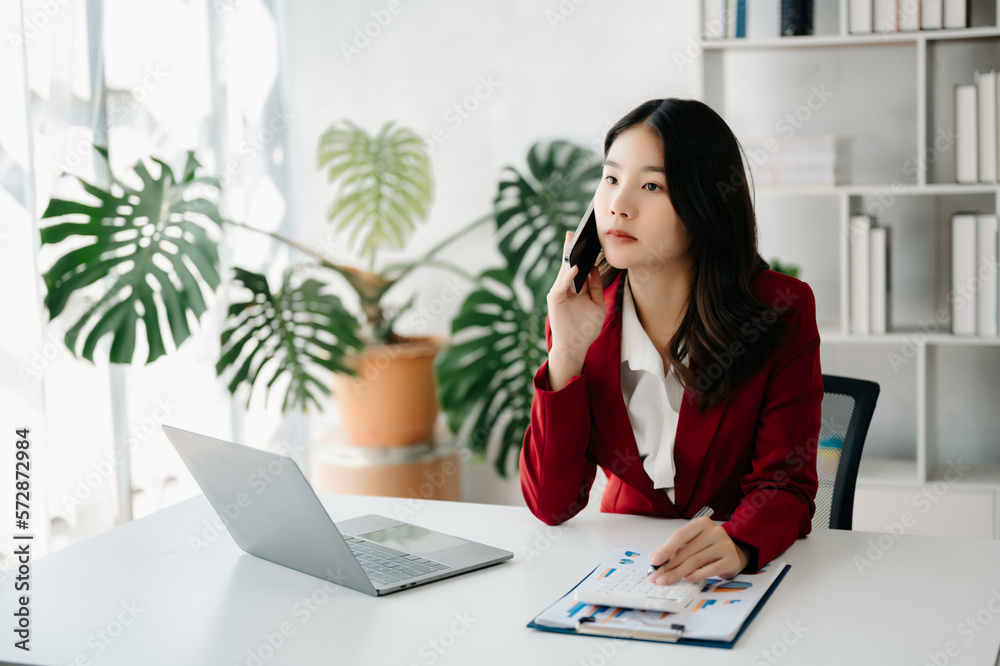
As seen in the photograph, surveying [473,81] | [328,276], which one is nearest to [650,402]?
[473,81]

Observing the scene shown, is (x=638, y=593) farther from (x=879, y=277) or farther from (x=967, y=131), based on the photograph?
(x=967, y=131)

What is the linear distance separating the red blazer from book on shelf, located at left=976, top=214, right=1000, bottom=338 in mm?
1408

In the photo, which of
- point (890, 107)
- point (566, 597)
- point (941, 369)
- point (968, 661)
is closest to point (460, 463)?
point (941, 369)

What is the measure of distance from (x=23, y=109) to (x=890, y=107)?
2.48m

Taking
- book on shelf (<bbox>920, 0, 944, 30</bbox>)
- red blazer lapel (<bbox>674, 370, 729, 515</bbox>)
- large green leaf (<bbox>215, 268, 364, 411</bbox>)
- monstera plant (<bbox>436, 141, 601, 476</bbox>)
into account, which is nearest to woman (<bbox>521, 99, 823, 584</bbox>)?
red blazer lapel (<bbox>674, 370, 729, 515</bbox>)

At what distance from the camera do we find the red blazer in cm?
143

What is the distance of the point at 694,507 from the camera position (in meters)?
1.53

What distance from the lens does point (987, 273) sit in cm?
264

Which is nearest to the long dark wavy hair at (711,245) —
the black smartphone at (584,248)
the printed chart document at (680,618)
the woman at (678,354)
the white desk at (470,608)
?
the woman at (678,354)

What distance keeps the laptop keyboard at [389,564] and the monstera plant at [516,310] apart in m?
1.60

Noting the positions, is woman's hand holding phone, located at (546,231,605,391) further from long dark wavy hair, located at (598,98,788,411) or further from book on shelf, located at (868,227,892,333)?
book on shelf, located at (868,227,892,333)

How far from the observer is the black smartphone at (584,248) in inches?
56.4

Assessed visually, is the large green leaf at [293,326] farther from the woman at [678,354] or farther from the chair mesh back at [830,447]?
the chair mesh back at [830,447]

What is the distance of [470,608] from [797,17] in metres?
2.24
